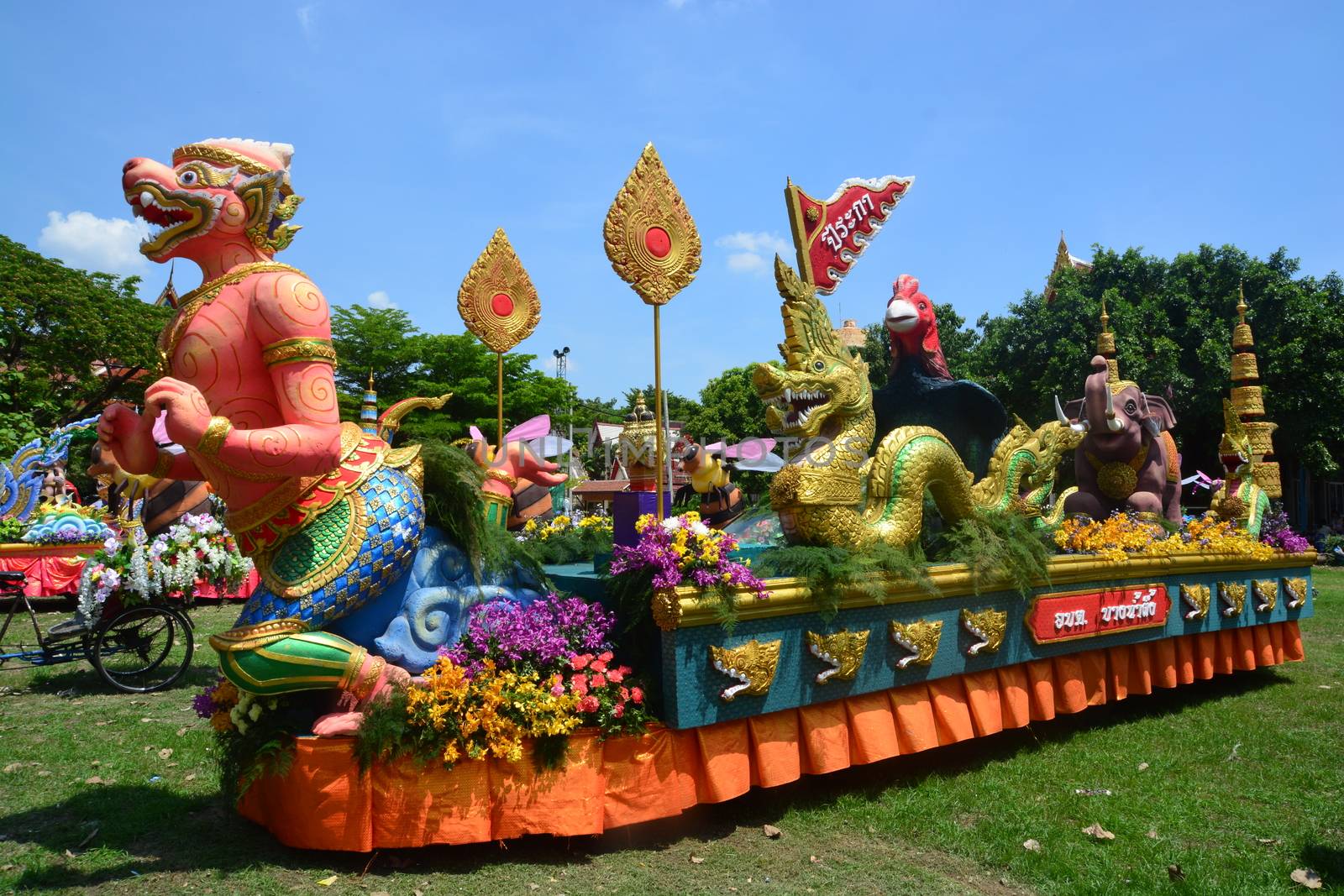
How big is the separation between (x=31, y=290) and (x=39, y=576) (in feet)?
33.4

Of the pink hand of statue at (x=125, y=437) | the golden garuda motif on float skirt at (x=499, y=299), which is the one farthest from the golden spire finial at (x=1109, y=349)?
the pink hand of statue at (x=125, y=437)

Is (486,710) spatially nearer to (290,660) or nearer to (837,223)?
(290,660)

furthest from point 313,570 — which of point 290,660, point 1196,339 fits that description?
point 1196,339

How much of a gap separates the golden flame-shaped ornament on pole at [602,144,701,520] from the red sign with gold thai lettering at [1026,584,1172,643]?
2856 millimetres

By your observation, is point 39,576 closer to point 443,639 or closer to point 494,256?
point 494,256

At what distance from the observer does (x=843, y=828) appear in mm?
4328

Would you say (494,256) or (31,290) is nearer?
(494,256)

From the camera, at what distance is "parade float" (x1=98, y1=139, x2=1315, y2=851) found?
3592mm

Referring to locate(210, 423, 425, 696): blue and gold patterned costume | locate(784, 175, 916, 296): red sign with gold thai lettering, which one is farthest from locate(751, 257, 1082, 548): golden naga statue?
locate(210, 423, 425, 696): blue and gold patterned costume

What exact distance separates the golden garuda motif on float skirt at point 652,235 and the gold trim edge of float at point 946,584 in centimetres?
178

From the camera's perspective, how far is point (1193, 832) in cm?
436

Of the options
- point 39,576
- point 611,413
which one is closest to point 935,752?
point 39,576

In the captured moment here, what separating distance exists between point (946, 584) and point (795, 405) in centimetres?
141

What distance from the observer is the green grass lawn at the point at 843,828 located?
361 centimetres
